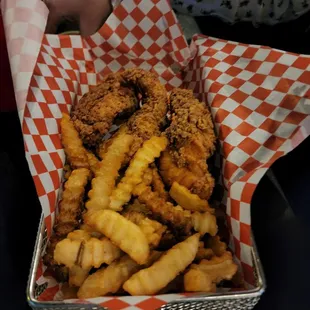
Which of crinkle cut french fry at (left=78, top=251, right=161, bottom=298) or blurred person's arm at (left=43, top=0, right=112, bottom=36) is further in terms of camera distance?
blurred person's arm at (left=43, top=0, right=112, bottom=36)

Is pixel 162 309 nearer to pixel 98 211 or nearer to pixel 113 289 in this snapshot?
pixel 113 289

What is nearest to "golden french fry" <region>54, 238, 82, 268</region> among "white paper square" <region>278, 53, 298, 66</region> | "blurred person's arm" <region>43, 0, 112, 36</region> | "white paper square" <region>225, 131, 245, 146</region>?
"white paper square" <region>225, 131, 245, 146</region>

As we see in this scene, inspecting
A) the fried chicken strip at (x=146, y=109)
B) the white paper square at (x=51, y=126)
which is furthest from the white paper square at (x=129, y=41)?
the white paper square at (x=51, y=126)

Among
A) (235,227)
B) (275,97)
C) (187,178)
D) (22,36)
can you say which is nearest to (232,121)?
(275,97)

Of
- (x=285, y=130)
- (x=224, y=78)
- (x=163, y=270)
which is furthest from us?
(x=224, y=78)

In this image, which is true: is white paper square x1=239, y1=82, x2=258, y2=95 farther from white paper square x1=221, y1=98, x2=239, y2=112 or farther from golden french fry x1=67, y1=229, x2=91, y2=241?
golden french fry x1=67, y1=229, x2=91, y2=241

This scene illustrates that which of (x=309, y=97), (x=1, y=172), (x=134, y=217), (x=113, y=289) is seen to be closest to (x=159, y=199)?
(x=134, y=217)

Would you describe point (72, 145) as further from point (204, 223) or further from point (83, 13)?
point (83, 13)
